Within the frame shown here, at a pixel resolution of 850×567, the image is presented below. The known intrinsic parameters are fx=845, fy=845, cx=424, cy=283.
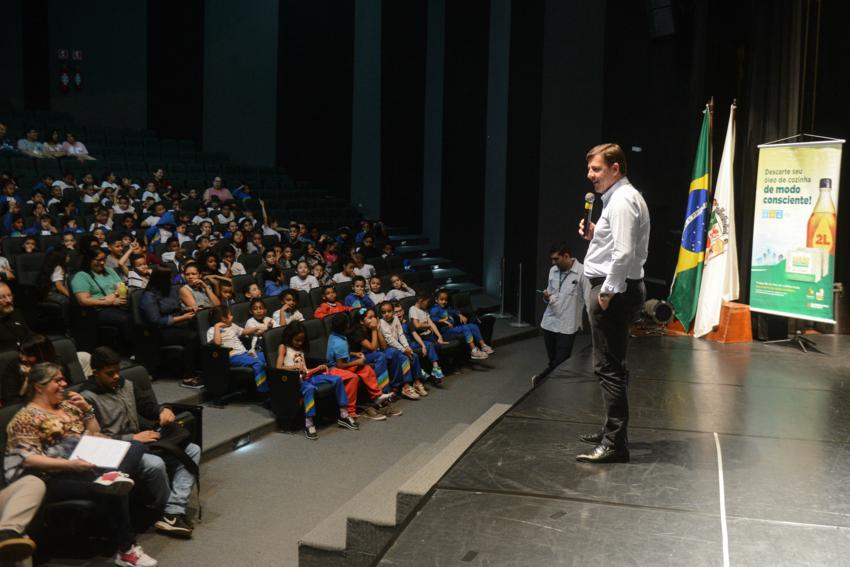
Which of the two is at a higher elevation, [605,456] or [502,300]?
[605,456]

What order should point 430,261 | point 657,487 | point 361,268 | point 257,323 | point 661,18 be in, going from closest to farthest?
1. point 657,487
2. point 257,323
3. point 361,268
4. point 661,18
5. point 430,261

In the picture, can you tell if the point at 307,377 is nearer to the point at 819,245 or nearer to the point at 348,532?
the point at 348,532

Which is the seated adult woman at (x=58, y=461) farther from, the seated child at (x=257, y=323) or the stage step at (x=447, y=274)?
the stage step at (x=447, y=274)

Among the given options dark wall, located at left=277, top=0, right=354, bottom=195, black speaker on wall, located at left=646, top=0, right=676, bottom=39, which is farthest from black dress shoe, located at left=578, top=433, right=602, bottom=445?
dark wall, located at left=277, top=0, right=354, bottom=195

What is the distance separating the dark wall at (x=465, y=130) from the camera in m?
11.5

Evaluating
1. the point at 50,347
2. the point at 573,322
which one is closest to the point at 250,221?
the point at 573,322

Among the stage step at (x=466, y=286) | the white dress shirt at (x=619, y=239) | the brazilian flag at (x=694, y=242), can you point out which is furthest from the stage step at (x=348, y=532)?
the stage step at (x=466, y=286)

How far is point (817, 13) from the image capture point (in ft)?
20.5

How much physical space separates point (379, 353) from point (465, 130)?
607cm

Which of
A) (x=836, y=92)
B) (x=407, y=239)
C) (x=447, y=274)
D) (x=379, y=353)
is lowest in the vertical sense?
(x=379, y=353)

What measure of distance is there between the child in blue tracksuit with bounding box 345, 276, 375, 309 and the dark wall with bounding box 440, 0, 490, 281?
174 inches

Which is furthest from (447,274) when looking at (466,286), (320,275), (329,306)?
(329,306)

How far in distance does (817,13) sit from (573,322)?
9.60 ft

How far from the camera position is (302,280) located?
25.7 ft
